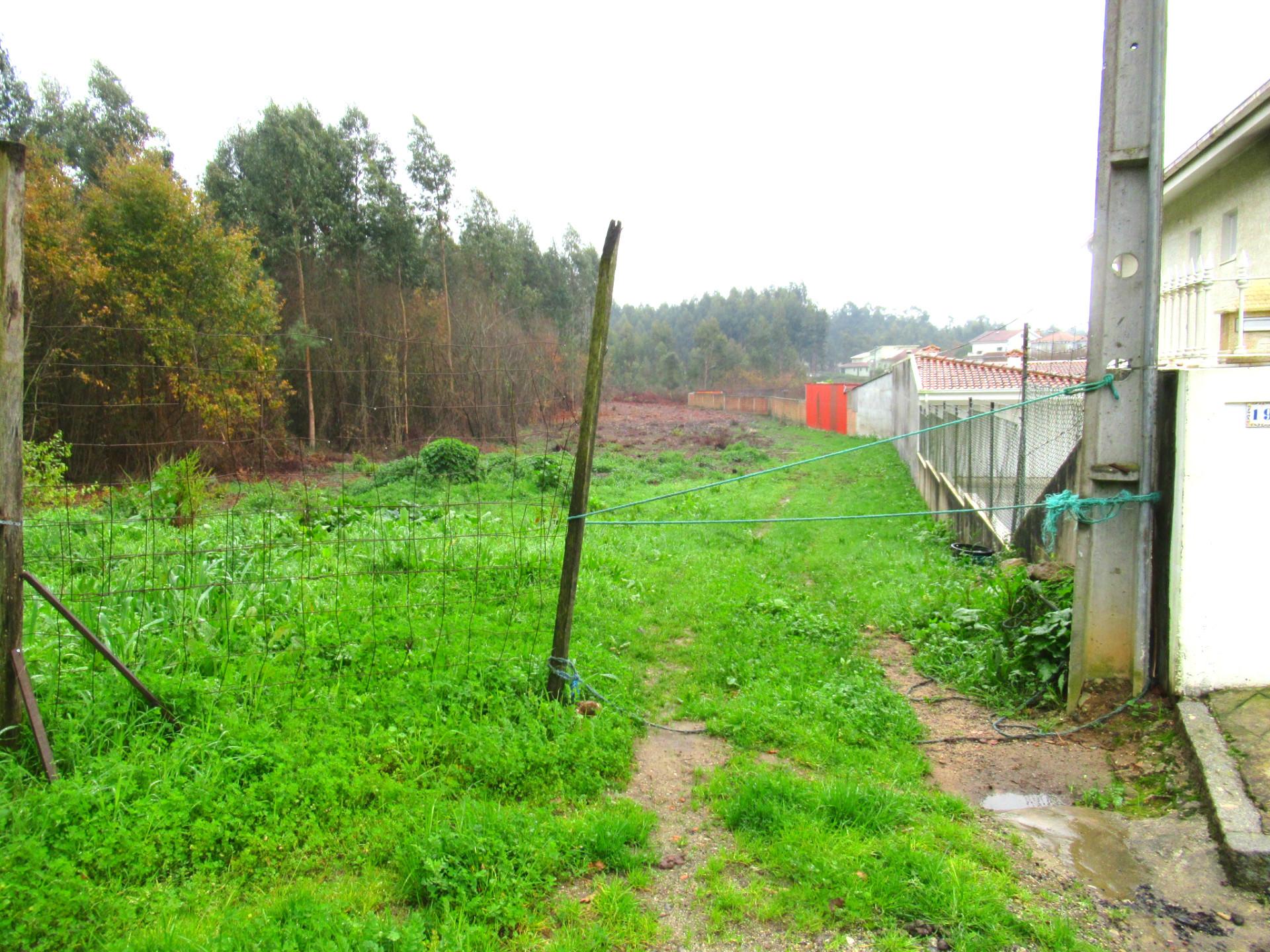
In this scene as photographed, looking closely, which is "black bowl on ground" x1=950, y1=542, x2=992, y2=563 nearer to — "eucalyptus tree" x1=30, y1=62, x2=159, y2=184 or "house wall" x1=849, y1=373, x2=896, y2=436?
"house wall" x1=849, y1=373, x2=896, y2=436

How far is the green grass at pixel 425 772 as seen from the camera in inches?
103

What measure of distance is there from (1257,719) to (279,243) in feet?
77.4

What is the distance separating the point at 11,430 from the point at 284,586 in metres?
2.42

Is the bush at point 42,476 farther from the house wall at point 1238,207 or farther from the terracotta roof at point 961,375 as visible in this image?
the terracotta roof at point 961,375

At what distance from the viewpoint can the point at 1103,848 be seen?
3150mm

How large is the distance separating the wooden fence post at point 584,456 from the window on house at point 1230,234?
12011 mm

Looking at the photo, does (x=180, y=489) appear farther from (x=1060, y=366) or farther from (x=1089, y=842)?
(x=1060, y=366)

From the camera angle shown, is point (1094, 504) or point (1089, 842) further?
point (1094, 504)

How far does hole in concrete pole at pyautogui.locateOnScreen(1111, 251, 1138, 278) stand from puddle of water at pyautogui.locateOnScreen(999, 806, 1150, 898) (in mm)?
2775

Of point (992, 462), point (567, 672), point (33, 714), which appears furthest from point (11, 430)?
point (992, 462)

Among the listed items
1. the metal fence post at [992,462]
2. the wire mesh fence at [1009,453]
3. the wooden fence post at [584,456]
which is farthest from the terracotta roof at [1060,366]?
the wooden fence post at [584,456]

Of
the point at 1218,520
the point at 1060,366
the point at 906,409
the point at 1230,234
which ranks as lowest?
the point at 1218,520

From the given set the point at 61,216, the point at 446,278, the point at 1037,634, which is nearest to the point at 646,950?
the point at 1037,634

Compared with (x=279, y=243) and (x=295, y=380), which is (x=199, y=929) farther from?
(x=279, y=243)
